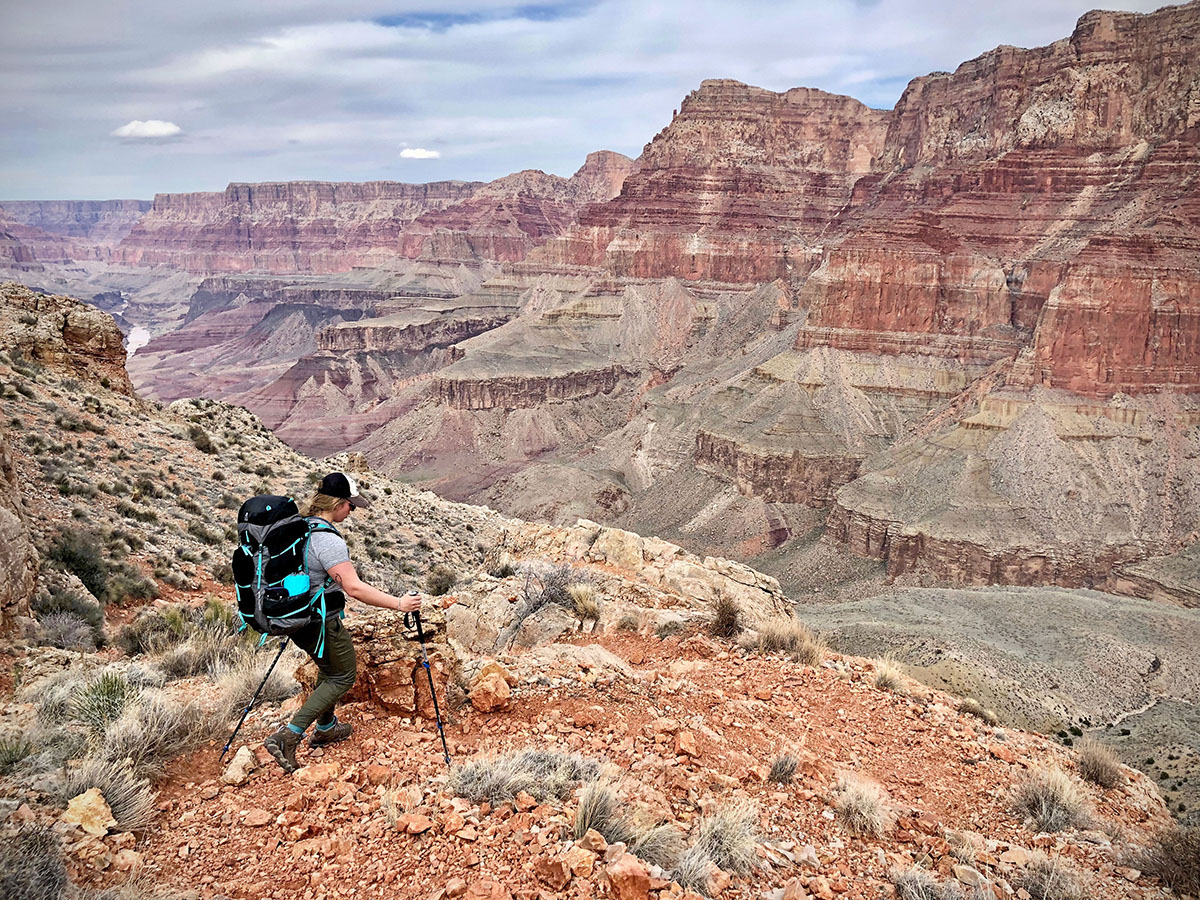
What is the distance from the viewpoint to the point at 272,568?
5.70 m

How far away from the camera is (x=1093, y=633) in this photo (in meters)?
24.9

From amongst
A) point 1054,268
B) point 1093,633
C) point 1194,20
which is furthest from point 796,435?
point 1194,20

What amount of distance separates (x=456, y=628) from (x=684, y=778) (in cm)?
499

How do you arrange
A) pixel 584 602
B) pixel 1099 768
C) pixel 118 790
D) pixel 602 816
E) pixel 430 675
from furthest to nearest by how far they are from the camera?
pixel 584 602, pixel 1099 768, pixel 430 675, pixel 602 816, pixel 118 790

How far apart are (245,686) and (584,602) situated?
5469 millimetres

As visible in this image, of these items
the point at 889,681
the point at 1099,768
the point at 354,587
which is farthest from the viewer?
the point at 889,681

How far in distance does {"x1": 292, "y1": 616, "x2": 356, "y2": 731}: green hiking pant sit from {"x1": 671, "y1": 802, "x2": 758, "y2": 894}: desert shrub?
2.86 m

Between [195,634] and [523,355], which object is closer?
[195,634]

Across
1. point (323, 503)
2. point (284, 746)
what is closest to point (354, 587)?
point (323, 503)

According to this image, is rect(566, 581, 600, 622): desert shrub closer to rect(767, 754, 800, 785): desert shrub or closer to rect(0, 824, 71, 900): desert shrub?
rect(767, 754, 800, 785): desert shrub

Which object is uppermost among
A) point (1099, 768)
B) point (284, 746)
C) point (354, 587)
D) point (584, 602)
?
point (354, 587)

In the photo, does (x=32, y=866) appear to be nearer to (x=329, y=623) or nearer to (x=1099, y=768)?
(x=329, y=623)

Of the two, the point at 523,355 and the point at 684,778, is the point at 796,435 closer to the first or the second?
the point at 523,355

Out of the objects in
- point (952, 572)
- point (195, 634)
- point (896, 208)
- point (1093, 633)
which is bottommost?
point (952, 572)
